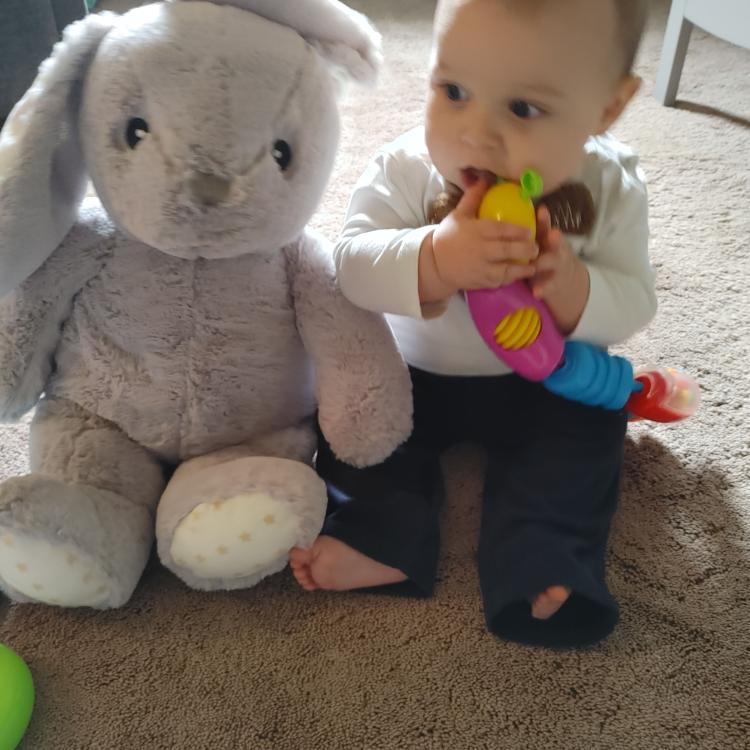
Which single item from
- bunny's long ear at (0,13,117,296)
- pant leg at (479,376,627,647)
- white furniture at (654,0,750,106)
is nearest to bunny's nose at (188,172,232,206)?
bunny's long ear at (0,13,117,296)

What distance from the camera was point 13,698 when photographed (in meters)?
0.59

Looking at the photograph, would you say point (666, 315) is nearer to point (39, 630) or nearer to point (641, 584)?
point (641, 584)

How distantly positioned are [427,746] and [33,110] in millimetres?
557

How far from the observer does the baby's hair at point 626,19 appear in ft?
1.91

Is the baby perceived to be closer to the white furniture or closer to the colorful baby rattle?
the colorful baby rattle

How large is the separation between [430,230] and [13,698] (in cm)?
48

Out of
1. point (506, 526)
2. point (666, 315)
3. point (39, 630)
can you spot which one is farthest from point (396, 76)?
point (39, 630)

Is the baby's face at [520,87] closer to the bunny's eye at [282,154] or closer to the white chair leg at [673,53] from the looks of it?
the bunny's eye at [282,154]

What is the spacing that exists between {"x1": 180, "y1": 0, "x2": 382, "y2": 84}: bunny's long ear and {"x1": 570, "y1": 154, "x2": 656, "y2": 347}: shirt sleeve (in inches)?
9.1

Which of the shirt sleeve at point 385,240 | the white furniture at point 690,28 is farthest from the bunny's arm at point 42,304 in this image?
the white furniture at point 690,28

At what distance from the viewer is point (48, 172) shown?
2.00ft

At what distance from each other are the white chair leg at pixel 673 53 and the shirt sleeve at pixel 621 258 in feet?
2.57

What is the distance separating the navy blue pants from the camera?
26.1 inches

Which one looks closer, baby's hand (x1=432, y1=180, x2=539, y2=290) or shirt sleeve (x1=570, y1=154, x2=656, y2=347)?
baby's hand (x1=432, y1=180, x2=539, y2=290)
